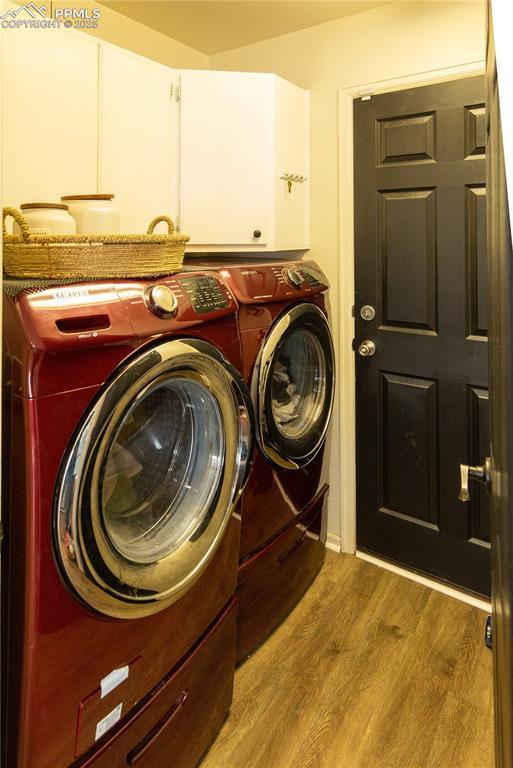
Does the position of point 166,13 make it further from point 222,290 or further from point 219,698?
point 219,698

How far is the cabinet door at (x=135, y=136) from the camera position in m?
1.97

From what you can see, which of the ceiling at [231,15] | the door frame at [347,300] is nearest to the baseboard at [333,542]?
the door frame at [347,300]

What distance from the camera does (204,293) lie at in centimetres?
147

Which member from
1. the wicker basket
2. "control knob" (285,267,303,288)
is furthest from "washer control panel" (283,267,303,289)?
the wicker basket

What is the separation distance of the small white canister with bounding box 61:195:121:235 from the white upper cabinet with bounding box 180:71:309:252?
0.71 meters

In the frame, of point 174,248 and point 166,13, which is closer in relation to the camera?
point 174,248

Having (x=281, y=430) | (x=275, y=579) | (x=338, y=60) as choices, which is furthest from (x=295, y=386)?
(x=338, y=60)

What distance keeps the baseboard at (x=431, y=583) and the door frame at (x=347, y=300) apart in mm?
109

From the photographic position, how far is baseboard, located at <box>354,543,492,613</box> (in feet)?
7.64

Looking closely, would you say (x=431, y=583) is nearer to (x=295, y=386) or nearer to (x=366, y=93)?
(x=295, y=386)

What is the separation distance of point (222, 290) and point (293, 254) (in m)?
1.26

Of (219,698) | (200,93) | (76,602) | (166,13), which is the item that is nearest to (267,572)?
(219,698)

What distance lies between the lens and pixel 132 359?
1.20m

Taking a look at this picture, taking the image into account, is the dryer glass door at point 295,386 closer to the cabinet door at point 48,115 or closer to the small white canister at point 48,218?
the small white canister at point 48,218
